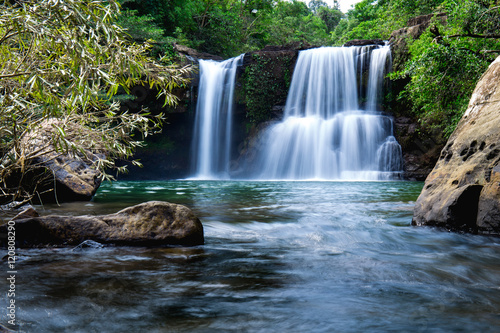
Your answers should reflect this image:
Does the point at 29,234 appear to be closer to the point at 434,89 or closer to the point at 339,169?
the point at 434,89

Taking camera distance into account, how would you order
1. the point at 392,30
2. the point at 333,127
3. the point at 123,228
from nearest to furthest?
the point at 123,228 < the point at 333,127 < the point at 392,30

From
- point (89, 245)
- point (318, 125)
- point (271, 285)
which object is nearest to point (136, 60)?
point (89, 245)

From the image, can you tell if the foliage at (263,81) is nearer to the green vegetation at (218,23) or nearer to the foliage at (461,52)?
the green vegetation at (218,23)

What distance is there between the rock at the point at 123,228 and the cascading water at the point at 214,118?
17.5 m

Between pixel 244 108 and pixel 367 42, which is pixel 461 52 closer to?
pixel 367 42

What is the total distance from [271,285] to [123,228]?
6.35 feet

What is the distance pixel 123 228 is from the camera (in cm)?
407

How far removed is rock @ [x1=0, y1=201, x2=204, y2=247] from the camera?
153 inches

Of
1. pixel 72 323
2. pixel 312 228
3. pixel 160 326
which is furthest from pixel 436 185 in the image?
pixel 72 323

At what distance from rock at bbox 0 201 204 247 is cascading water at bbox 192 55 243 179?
1747cm

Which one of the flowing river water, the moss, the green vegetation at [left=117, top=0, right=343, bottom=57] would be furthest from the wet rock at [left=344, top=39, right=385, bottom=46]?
the flowing river water

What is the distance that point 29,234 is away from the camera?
387 centimetres

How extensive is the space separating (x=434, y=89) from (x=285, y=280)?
967 centimetres

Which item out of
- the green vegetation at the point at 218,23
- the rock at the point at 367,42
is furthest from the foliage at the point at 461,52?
the green vegetation at the point at 218,23
